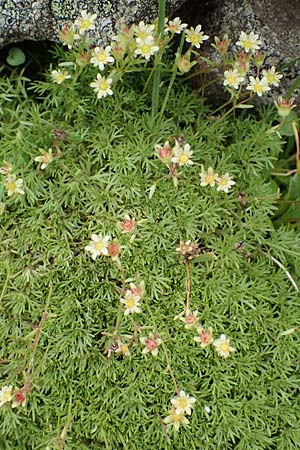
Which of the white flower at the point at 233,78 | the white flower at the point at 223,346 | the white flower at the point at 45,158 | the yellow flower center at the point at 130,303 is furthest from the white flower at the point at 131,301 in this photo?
the white flower at the point at 233,78

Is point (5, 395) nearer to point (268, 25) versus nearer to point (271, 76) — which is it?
point (271, 76)

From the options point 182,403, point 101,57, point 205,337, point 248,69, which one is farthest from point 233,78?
point 182,403

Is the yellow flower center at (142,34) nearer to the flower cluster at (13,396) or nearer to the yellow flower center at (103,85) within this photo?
the yellow flower center at (103,85)

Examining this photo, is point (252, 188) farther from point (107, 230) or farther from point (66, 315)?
point (66, 315)

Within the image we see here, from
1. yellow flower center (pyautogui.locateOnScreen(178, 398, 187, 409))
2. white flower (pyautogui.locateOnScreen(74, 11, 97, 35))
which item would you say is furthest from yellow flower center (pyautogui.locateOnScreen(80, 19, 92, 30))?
yellow flower center (pyautogui.locateOnScreen(178, 398, 187, 409))

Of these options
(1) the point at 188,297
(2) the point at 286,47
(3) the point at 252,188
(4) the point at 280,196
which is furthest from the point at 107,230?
(2) the point at 286,47

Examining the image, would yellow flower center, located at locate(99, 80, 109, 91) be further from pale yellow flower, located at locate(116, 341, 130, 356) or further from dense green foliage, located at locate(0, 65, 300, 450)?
pale yellow flower, located at locate(116, 341, 130, 356)
